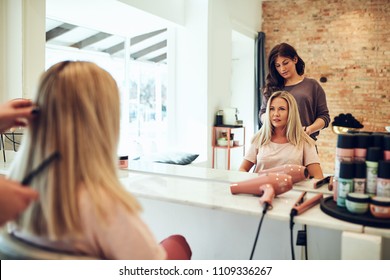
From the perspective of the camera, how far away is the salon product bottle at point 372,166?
92cm

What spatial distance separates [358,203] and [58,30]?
120 inches

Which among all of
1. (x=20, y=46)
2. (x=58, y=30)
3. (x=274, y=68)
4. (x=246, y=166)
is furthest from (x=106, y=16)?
(x=246, y=166)

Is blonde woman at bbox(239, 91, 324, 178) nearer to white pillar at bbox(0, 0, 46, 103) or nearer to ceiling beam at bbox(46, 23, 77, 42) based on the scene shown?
white pillar at bbox(0, 0, 46, 103)

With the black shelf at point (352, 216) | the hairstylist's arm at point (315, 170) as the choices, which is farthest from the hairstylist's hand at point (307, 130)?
the black shelf at point (352, 216)

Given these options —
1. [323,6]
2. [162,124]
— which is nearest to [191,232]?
[162,124]

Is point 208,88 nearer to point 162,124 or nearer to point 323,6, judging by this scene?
point 162,124

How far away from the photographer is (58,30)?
3.25 m

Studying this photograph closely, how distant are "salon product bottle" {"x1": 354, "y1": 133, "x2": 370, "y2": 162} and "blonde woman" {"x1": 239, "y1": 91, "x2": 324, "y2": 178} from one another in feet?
2.35

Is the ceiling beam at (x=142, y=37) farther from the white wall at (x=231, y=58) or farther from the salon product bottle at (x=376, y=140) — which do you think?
the salon product bottle at (x=376, y=140)

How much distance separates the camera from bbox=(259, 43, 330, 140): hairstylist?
1948 mm

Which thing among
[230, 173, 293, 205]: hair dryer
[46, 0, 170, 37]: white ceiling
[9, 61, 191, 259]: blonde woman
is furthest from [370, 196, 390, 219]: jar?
A: [46, 0, 170, 37]: white ceiling

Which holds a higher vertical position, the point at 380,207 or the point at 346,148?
the point at 346,148

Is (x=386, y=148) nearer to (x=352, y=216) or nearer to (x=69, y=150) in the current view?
(x=352, y=216)
